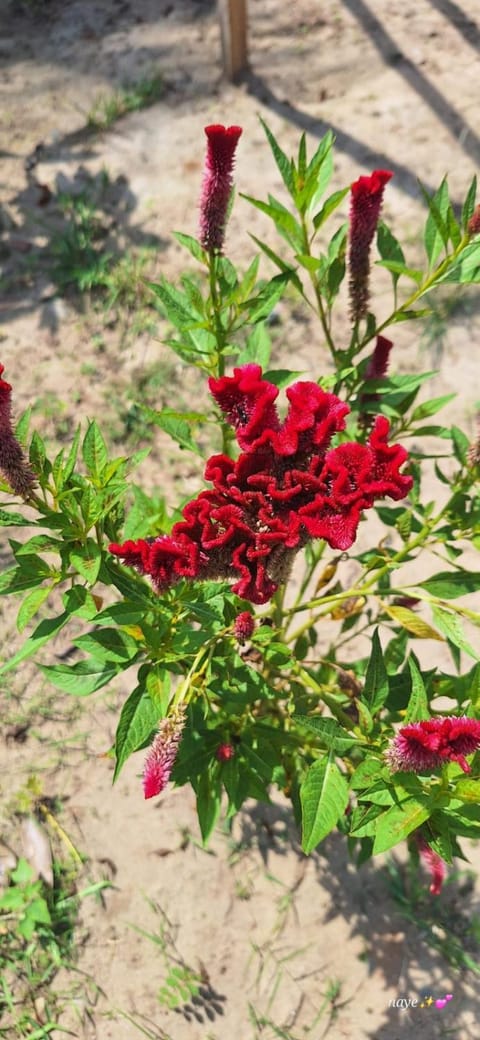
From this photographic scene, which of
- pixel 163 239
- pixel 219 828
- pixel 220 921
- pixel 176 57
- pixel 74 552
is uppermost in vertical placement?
pixel 176 57

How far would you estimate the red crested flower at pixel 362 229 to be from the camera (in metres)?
1.53

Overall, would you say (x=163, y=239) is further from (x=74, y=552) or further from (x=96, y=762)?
(x=74, y=552)

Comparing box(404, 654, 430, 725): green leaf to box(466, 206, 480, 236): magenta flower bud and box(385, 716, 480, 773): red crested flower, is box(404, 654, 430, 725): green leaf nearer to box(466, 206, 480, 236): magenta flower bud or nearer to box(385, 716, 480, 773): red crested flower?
box(385, 716, 480, 773): red crested flower

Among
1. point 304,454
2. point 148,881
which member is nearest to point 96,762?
point 148,881

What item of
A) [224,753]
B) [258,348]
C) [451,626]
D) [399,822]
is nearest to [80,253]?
[258,348]

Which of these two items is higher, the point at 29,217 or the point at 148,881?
the point at 29,217

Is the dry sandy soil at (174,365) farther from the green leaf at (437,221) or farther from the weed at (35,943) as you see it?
the green leaf at (437,221)

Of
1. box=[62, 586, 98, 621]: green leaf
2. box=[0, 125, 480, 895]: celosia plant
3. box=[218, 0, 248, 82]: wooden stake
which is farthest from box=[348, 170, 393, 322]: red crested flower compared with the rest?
box=[218, 0, 248, 82]: wooden stake

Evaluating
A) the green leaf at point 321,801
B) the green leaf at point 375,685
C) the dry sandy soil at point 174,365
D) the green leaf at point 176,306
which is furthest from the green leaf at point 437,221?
the dry sandy soil at point 174,365

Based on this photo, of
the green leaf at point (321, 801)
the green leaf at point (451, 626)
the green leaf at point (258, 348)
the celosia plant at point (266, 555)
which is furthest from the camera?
the green leaf at point (258, 348)

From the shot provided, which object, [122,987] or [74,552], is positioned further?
[122,987]

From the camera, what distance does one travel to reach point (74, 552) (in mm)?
1500

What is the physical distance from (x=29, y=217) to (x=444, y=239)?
10.7ft

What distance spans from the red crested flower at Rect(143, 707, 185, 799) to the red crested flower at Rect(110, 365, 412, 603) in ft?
0.83
